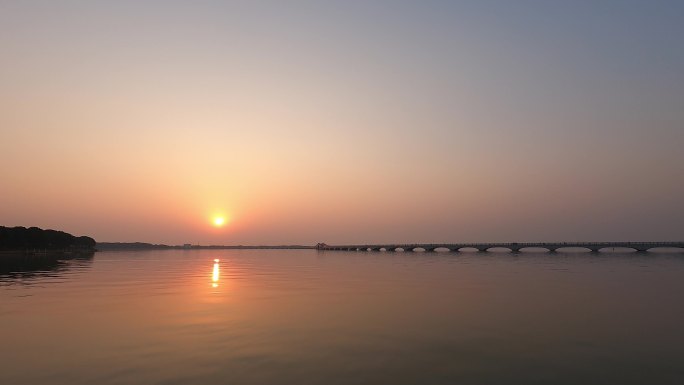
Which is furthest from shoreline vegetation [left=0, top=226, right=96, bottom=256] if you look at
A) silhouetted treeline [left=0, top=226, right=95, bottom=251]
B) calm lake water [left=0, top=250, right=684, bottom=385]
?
calm lake water [left=0, top=250, right=684, bottom=385]

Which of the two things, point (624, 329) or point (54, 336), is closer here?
point (54, 336)

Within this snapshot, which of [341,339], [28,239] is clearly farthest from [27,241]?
[341,339]

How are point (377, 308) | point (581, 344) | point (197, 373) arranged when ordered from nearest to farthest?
point (197, 373) < point (581, 344) < point (377, 308)

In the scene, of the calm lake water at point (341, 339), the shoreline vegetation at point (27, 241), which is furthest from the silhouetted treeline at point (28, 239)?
the calm lake water at point (341, 339)

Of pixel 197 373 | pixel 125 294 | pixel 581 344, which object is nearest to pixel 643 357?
pixel 581 344

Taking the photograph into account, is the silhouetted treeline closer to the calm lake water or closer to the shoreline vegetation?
the shoreline vegetation

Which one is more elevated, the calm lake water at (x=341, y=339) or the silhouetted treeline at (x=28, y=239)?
the silhouetted treeline at (x=28, y=239)

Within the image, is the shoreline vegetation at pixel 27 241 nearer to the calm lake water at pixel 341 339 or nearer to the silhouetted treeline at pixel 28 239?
the silhouetted treeline at pixel 28 239

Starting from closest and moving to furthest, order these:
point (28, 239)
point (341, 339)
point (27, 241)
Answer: point (341, 339), point (27, 241), point (28, 239)

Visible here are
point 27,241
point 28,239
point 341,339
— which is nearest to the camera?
point 341,339

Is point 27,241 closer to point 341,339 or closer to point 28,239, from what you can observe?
point 28,239

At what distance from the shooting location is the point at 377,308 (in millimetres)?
34375

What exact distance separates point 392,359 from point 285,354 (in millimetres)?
4868

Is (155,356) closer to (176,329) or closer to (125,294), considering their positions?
(176,329)
